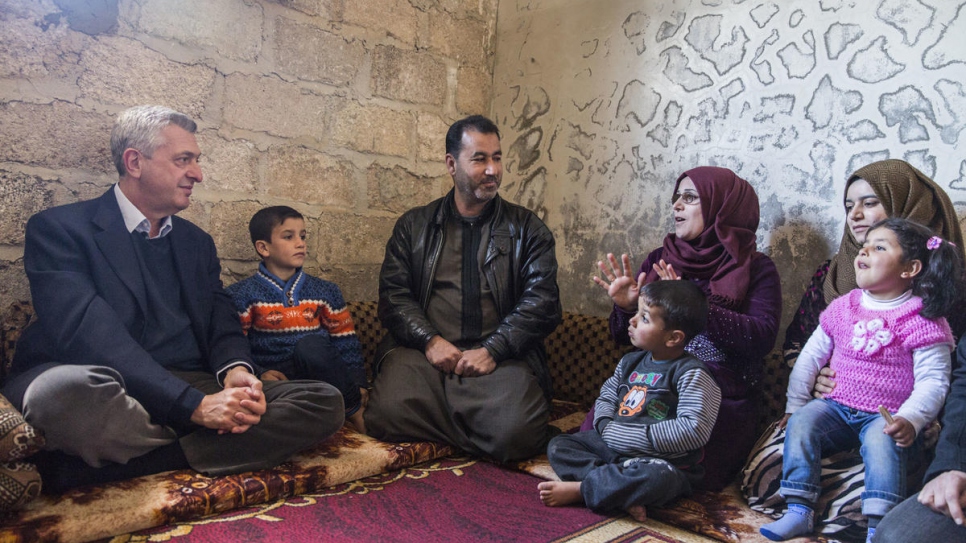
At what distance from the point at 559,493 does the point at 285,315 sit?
1.52 meters

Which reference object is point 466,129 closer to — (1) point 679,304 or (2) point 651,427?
(1) point 679,304

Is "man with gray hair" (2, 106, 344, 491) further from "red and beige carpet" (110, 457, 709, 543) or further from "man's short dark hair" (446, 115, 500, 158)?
"man's short dark hair" (446, 115, 500, 158)

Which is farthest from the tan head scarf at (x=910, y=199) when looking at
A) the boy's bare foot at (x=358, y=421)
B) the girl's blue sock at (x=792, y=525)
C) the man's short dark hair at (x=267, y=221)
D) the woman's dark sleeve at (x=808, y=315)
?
the man's short dark hair at (x=267, y=221)

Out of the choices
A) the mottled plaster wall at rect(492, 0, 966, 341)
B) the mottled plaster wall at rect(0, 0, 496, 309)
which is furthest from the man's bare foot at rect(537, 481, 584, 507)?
the mottled plaster wall at rect(0, 0, 496, 309)

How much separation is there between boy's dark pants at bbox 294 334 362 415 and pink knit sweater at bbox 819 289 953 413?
202 cm

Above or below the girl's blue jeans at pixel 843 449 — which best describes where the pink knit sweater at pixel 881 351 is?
above

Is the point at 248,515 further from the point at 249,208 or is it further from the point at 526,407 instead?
the point at 249,208

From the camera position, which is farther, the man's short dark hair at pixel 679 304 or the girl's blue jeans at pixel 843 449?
the man's short dark hair at pixel 679 304

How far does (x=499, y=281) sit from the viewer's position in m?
3.38

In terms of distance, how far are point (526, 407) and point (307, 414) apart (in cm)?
95

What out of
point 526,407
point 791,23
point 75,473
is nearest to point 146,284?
point 75,473

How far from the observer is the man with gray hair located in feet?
7.30

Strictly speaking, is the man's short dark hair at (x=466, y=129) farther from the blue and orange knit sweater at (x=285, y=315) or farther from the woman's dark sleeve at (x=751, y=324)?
the woman's dark sleeve at (x=751, y=324)

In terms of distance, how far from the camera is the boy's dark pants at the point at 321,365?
307 centimetres
